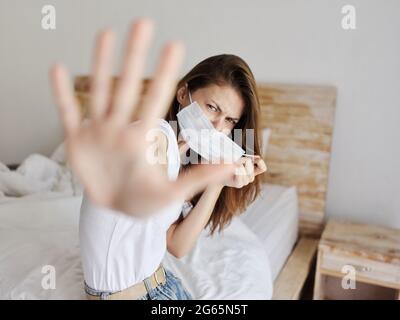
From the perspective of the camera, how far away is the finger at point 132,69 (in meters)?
0.36

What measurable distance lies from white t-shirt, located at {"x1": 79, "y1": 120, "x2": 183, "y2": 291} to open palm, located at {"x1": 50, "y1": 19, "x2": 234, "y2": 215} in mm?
364

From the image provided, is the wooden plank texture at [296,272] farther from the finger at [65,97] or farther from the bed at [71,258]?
the finger at [65,97]

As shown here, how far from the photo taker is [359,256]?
5.78 ft

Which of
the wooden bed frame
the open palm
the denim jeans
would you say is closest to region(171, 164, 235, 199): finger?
the open palm

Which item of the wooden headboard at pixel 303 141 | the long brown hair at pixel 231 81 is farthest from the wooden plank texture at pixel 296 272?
the long brown hair at pixel 231 81

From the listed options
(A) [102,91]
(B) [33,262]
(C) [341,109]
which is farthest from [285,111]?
(A) [102,91]

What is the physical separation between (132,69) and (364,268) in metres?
1.63

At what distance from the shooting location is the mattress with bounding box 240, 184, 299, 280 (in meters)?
1.75

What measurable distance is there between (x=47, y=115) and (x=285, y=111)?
1433 mm

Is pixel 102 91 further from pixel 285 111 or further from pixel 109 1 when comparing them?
pixel 109 1

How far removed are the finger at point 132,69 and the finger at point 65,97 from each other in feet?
0.12

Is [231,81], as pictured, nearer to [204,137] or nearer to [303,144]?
[204,137]

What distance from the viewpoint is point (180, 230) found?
1.11 metres

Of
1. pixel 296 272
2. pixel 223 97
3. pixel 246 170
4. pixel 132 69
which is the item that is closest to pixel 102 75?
pixel 132 69
